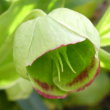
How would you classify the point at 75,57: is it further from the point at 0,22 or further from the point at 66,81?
the point at 0,22

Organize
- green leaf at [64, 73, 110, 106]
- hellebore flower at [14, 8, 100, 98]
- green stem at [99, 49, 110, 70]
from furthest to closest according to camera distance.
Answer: green leaf at [64, 73, 110, 106]
green stem at [99, 49, 110, 70]
hellebore flower at [14, 8, 100, 98]

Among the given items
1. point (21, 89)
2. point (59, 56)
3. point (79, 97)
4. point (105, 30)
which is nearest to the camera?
point (59, 56)

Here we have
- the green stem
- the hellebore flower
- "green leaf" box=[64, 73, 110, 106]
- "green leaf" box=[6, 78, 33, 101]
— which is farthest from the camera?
"green leaf" box=[64, 73, 110, 106]

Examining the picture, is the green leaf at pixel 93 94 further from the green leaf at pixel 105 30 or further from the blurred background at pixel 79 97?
the green leaf at pixel 105 30

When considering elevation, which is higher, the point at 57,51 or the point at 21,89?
the point at 57,51

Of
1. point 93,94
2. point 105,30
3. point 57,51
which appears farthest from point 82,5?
point 93,94

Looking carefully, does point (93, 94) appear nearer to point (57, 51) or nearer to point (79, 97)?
point (79, 97)

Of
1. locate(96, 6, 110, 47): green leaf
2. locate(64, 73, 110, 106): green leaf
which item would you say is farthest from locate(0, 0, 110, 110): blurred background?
locate(96, 6, 110, 47): green leaf

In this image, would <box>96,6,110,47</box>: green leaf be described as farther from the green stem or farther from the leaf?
the leaf

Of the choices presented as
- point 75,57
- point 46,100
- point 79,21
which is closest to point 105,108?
point 46,100

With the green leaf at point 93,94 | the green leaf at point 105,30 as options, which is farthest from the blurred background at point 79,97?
the green leaf at point 105,30
